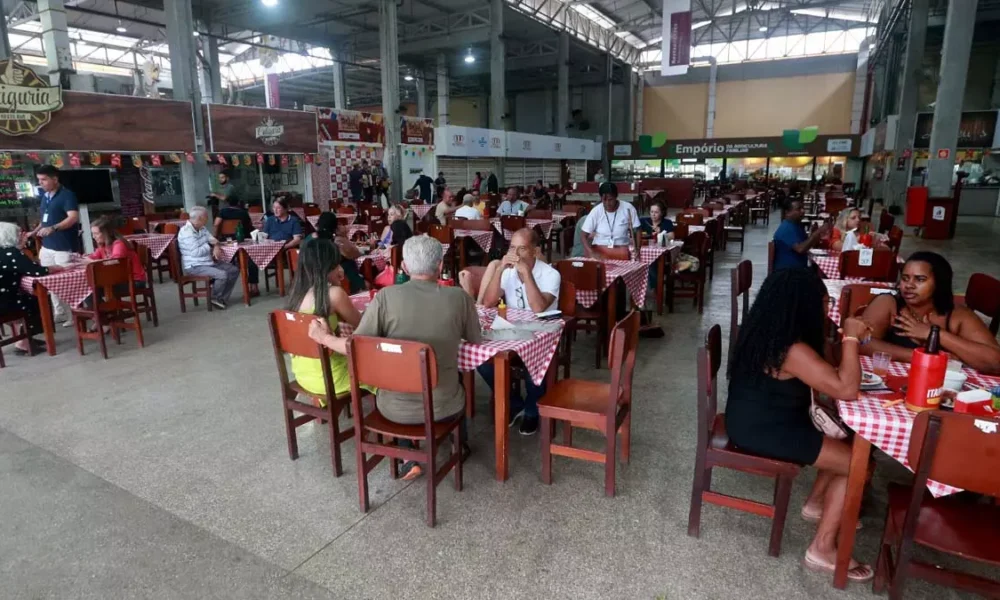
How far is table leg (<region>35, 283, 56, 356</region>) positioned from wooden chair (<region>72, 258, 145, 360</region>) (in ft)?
0.54

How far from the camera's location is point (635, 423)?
10.8 feet

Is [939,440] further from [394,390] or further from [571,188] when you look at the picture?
[571,188]

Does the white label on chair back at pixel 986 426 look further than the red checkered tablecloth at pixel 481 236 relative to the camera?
No

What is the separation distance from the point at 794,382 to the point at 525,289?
1538 mm

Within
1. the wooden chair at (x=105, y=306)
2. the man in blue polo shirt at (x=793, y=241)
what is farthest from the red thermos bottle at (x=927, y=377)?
the wooden chair at (x=105, y=306)

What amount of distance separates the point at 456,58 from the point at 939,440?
20.7 metres

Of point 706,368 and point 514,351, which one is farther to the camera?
point 514,351

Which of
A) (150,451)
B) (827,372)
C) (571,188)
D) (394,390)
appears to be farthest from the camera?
(571,188)

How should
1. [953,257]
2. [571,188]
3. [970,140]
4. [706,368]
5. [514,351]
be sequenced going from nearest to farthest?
[706,368], [514,351], [953,257], [970,140], [571,188]

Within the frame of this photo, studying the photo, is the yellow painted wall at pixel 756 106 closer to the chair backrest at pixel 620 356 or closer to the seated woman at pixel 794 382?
the chair backrest at pixel 620 356

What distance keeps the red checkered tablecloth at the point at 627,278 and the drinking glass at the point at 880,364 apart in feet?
7.02

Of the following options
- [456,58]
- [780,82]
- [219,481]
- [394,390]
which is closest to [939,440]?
[394,390]

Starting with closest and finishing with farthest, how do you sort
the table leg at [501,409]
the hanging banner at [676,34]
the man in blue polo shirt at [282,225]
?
the table leg at [501,409] → the man in blue polo shirt at [282,225] → the hanging banner at [676,34]

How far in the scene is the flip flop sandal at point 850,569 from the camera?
2014 mm
